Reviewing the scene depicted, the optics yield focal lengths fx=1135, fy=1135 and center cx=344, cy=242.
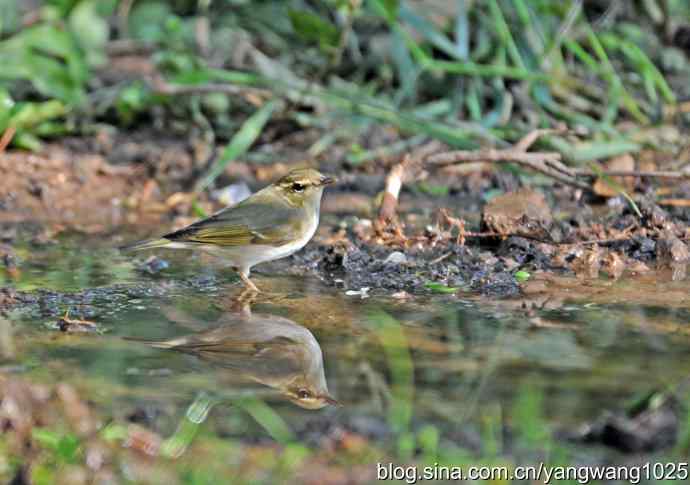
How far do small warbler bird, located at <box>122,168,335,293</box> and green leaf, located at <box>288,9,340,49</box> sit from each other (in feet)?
6.17

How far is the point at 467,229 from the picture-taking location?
257 inches

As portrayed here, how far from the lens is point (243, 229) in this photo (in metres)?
5.98

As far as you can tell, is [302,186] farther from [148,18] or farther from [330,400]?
[148,18]

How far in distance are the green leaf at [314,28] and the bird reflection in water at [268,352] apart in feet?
10.8

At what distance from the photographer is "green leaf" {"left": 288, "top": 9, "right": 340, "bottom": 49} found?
7809 mm

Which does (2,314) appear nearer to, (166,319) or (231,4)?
(166,319)

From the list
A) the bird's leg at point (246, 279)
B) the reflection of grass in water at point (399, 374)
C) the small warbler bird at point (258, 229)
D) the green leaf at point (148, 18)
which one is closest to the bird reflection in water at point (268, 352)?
the reflection of grass in water at point (399, 374)

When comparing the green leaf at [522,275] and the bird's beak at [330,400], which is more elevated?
the bird's beak at [330,400]

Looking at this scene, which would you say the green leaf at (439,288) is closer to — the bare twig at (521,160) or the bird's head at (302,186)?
the bird's head at (302,186)

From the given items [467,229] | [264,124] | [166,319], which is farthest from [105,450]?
[264,124]

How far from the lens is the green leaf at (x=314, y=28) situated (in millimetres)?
7809

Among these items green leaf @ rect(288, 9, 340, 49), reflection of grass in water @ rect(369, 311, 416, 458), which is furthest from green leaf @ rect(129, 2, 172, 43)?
reflection of grass in water @ rect(369, 311, 416, 458)

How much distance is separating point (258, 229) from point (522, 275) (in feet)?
4.64

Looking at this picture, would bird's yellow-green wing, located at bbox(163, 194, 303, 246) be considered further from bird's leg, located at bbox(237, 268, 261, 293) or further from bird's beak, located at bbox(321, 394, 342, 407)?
bird's beak, located at bbox(321, 394, 342, 407)
